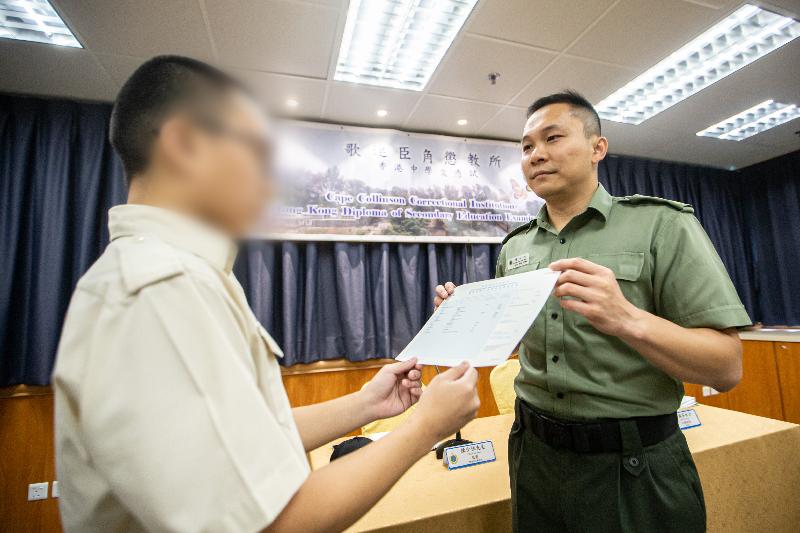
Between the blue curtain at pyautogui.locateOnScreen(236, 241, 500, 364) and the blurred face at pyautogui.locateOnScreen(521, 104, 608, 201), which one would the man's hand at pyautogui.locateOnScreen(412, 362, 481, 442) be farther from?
the blue curtain at pyautogui.locateOnScreen(236, 241, 500, 364)

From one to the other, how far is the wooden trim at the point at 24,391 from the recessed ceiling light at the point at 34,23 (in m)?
2.23

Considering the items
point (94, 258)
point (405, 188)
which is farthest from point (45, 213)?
point (405, 188)

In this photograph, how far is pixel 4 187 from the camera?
2.53m

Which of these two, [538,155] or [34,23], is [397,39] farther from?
[34,23]

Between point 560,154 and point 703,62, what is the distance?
101 inches

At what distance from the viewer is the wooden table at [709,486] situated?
1.09 meters

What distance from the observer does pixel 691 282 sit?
3.05 ft

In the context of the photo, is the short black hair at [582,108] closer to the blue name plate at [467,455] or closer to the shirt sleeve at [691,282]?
the shirt sleeve at [691,282]

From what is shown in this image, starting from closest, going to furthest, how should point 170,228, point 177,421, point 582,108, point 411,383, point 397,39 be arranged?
point 177,421 → point 170,228 → point 411,383 → point 582,108 → point 397,39

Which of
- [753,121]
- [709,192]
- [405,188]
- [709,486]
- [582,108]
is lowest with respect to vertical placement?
[709,486]

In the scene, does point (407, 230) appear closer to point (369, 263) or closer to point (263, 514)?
point (369, 263)

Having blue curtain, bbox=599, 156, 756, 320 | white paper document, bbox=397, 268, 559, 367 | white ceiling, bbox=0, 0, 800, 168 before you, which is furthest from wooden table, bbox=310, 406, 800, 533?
blue curtain, bbox=599, 156, 756, 320

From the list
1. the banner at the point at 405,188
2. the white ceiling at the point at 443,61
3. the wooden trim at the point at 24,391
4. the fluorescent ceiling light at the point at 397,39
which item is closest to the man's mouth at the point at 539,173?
the white ceiling at the point at 443,61

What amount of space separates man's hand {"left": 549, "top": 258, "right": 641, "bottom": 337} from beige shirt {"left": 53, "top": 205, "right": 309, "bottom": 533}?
2.19ft
